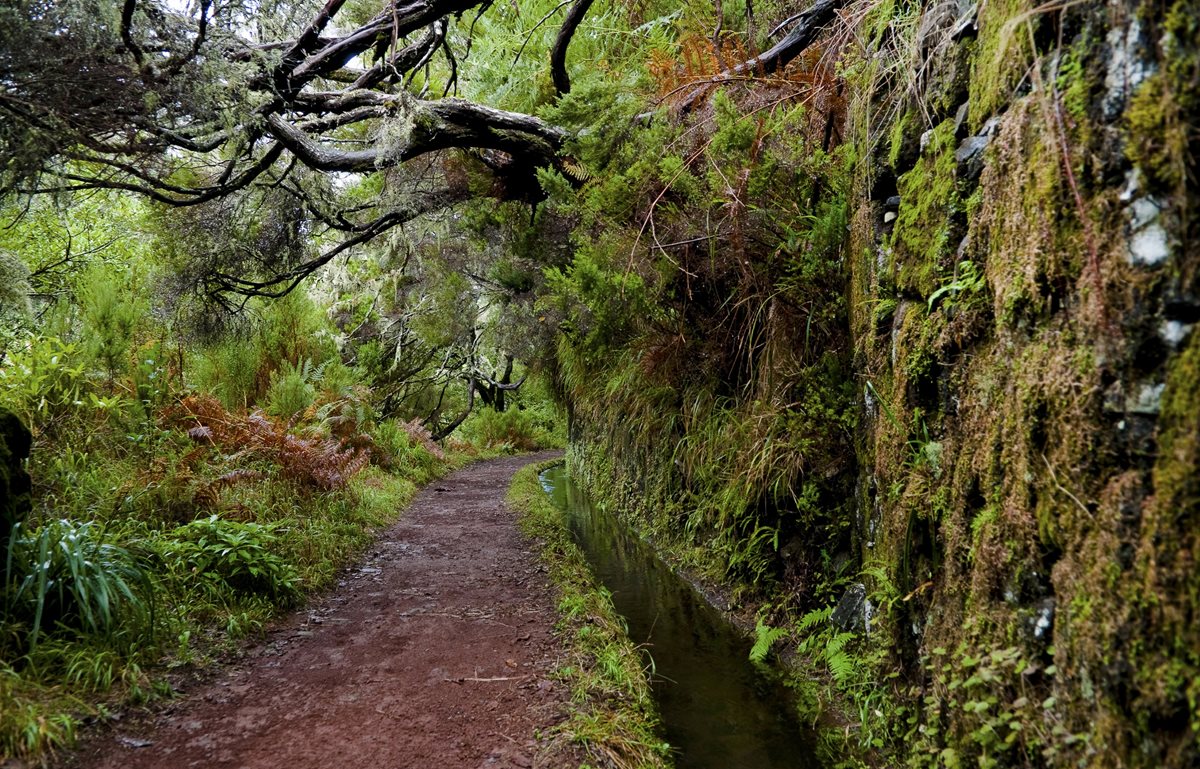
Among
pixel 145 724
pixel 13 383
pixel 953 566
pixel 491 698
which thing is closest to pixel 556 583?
pixel 491 698

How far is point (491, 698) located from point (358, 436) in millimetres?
7369

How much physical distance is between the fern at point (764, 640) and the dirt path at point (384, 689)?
1.40 metres

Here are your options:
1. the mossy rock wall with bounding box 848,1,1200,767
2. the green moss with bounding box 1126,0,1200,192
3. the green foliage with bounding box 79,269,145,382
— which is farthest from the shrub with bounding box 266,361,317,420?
the green moss with bounding box 1126,0,1200,192

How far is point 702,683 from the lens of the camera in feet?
13.9

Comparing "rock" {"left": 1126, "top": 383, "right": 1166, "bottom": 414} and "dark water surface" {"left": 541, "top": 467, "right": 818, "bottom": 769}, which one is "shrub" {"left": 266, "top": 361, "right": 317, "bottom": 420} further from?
"rock" {"left": 1126, "top": 383, "right": 1166, "bottom": 414}

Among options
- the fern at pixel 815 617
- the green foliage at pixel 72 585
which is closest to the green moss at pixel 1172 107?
the fern at pixel 815 617

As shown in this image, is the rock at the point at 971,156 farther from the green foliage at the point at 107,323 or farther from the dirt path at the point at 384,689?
the green foliage at the point at 107,323

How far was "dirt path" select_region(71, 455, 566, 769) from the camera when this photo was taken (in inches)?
117

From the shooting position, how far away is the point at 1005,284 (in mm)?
2355

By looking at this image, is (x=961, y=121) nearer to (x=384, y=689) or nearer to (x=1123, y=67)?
(x=1123, y=67)

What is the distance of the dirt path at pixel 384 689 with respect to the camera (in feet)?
9.73

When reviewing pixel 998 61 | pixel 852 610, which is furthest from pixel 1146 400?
pixel 852 610

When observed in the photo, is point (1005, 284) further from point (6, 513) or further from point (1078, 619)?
point (6, 513)

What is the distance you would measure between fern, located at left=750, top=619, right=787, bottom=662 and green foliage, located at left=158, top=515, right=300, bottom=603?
140 inches
